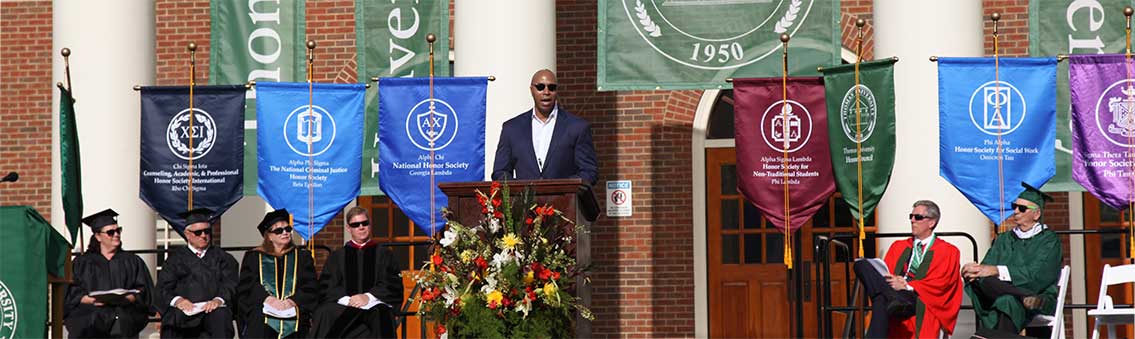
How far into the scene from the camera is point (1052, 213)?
17562 mm

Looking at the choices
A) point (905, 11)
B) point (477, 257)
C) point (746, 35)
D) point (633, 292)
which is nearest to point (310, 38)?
point (633, 292)

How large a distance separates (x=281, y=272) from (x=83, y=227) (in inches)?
97.7

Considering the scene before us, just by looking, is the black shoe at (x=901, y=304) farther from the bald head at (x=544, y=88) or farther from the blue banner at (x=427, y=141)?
the blue banner at (x=427, y=141)

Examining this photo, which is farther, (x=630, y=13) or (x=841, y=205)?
(x=841, y=205)

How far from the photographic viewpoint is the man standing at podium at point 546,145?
38.2 feet

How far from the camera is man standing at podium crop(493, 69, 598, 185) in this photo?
1163 cm

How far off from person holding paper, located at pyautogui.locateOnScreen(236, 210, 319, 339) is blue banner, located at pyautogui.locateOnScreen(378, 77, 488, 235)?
1395 mm

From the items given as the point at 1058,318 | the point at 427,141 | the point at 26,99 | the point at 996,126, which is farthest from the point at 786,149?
the point at 26,99

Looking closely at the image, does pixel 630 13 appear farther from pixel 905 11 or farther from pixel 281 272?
pixel 281 272

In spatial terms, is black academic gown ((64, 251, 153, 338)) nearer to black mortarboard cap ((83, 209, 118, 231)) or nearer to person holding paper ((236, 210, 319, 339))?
black mortarboard cap ((83, 209, 118, 231))

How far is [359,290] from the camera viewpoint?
1204 centimetres

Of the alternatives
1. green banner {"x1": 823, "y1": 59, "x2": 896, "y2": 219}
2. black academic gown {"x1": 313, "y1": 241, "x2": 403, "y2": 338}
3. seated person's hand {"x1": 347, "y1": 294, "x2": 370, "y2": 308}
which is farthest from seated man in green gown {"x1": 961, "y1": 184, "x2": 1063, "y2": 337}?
seated person's hand {"x1": 347, "y1": 294, "x2": 370, "y2": 308}

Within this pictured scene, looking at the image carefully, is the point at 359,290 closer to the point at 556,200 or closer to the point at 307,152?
the point at 307,152

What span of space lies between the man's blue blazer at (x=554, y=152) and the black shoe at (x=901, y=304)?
84.6 inches
